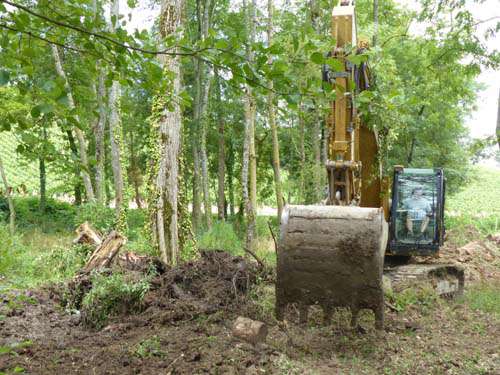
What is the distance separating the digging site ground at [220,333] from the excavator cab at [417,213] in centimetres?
129

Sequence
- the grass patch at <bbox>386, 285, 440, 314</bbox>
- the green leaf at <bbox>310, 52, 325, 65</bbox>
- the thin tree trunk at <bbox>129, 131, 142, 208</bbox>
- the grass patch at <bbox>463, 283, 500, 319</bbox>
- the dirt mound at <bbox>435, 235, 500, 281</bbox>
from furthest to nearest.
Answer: the thin tree trunk at <bbox>129, 131, 142, 208</bbox> → the dirt mound at <bbox>435, 235, 500, 281</bbox> → the grass patch at <bbox>463, 283, 500, 319</bbox> → the grass patch at <bbox>386, 285, 440, 314</bbox> → the green leaf at <bbox>310, 52, 325, 65</bbox>

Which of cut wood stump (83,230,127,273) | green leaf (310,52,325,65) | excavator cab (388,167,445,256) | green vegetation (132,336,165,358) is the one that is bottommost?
green vegetation (132,336,165,358)

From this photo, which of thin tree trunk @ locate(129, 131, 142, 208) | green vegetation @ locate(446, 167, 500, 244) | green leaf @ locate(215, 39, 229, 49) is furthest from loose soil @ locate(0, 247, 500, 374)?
thin tree trunk @ locate(129, 131, 142, 208)

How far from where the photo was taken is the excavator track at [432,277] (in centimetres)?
919

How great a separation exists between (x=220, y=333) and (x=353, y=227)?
6.65 ft

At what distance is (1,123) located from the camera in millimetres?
3006

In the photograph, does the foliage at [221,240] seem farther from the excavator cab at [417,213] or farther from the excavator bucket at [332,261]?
the excavator bucket at [332,261]

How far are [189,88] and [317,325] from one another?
1655cm

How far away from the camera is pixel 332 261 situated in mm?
5672

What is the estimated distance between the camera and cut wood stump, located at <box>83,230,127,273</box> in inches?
339

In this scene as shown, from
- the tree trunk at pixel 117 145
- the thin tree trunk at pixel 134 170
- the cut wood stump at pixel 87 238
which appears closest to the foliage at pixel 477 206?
the tree trunk at pixel 117 145

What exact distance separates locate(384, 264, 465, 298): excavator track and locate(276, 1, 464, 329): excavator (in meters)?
0.02

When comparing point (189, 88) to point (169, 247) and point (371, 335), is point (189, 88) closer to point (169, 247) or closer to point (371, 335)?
point (169, 247)

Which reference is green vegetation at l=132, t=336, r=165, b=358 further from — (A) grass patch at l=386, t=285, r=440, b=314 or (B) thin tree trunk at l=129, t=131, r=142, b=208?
(B) thin tree trunk at l=129, t=131, r=142, b=208
